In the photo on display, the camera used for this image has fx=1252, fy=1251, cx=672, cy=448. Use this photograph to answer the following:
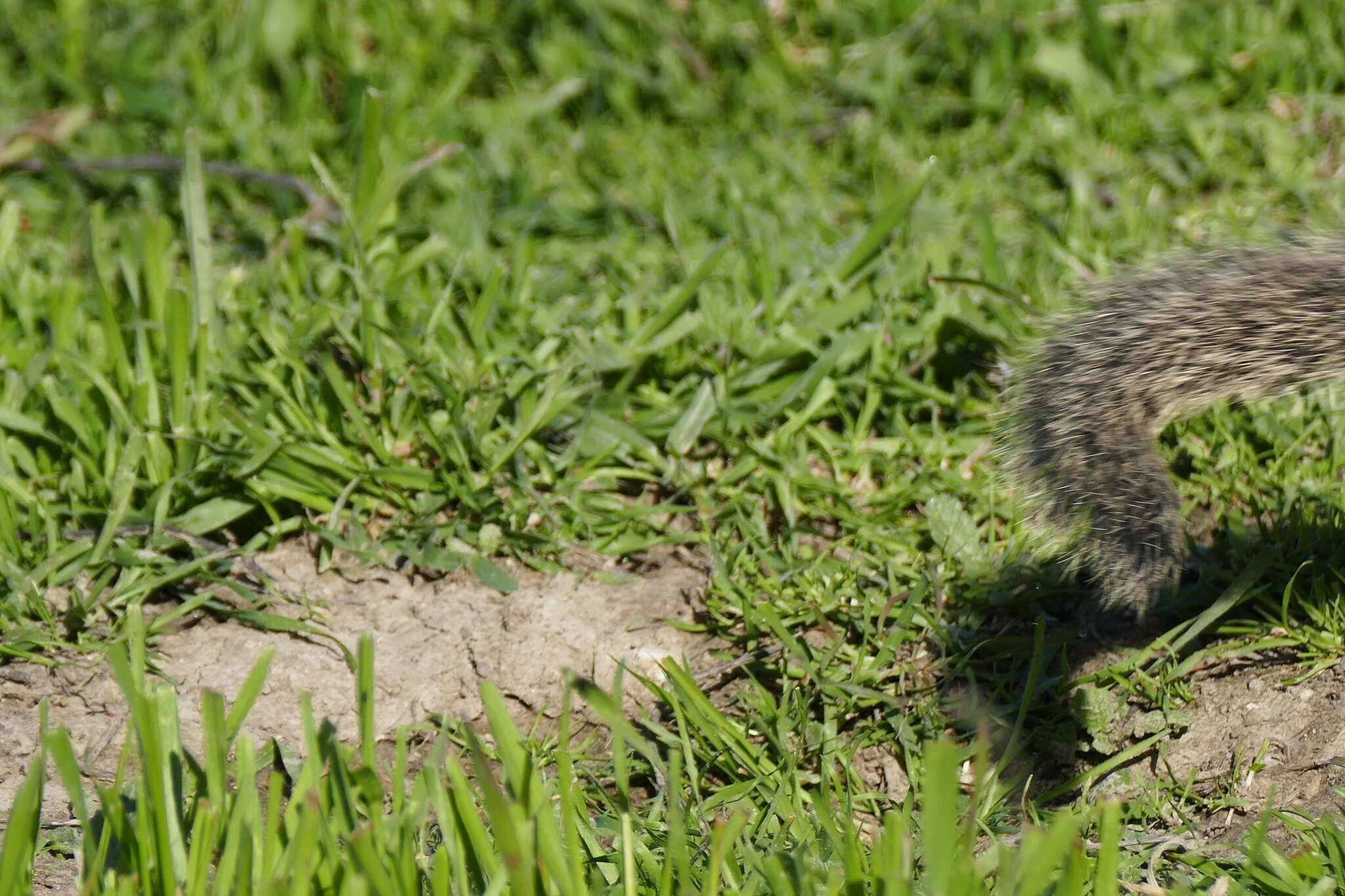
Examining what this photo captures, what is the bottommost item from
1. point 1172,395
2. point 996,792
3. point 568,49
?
point 996,792

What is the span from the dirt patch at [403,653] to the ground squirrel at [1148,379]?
2.69 feet

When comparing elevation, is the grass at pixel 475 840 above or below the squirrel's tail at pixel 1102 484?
below

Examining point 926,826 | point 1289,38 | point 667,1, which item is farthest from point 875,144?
point 926,826

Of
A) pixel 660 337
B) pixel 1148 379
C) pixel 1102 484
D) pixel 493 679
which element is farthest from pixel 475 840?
pixel 660 337

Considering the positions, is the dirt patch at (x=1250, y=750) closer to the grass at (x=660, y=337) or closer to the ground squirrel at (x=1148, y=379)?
the grass at (x=660, y=337)

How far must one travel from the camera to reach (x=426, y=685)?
98.9 inches

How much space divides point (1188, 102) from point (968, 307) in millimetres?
1342

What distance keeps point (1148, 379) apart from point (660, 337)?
1.27m

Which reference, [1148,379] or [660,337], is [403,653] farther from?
[1148,379]

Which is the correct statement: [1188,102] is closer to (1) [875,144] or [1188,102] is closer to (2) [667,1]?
(1) [875,144]

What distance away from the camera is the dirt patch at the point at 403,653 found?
2412 millimetres

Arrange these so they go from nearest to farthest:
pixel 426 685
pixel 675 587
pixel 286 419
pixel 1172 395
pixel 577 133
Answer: pixel 1172 395 < pixel 426 685 < pixel 675 587 < pixel 286 419 < pixel 577 133

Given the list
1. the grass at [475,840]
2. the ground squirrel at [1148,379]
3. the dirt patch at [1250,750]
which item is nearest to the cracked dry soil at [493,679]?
the dirt patch at [1250,750]

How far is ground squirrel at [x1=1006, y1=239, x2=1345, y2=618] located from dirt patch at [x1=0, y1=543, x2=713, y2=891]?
819 mm
